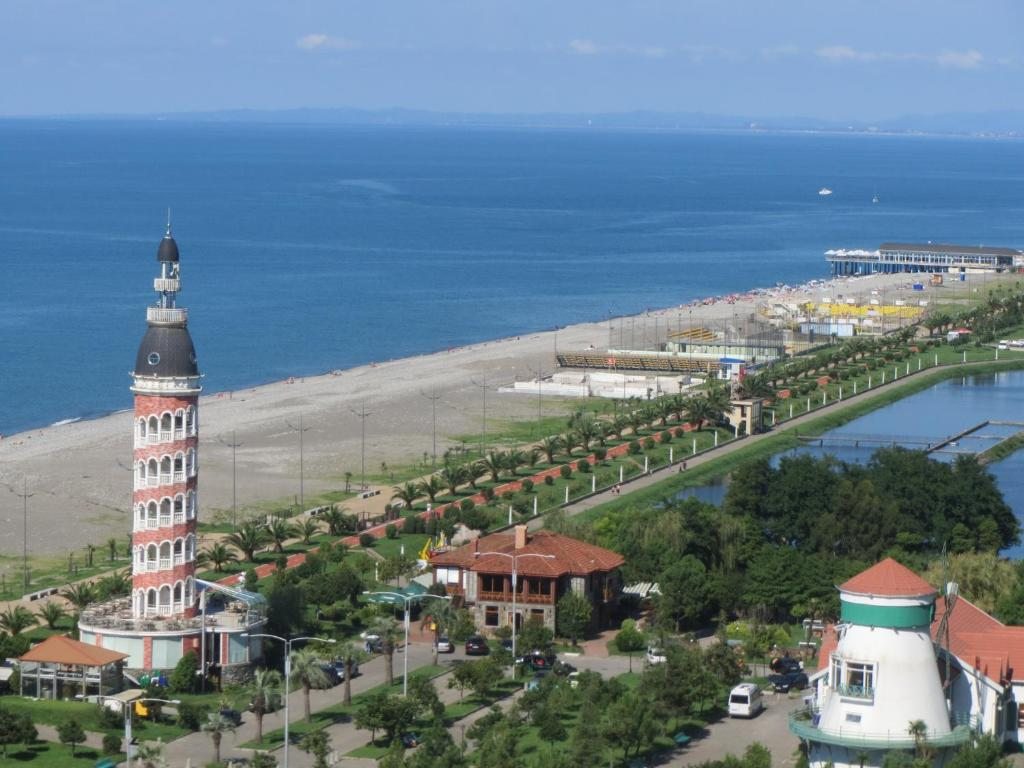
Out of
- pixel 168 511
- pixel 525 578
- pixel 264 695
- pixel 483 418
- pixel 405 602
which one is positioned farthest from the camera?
pixel 483 418

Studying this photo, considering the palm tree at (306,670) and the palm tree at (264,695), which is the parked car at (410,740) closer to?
the palm tree at (306,670)

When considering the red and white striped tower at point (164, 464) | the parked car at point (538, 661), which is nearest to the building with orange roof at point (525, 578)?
the parked car at point (538, 661)

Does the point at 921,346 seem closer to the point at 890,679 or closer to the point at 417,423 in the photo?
the point at 417,423

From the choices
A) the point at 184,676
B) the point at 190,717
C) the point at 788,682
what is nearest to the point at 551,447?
the point at 788,682

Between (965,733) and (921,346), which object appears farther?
(921,346)

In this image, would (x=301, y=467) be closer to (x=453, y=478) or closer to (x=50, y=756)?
(x=453, y=478)

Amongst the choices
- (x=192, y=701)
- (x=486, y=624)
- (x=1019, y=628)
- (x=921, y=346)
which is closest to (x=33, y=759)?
(x=192, y=701)

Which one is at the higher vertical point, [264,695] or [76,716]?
[264,695]

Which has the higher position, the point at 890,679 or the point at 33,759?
the point at 890,679
